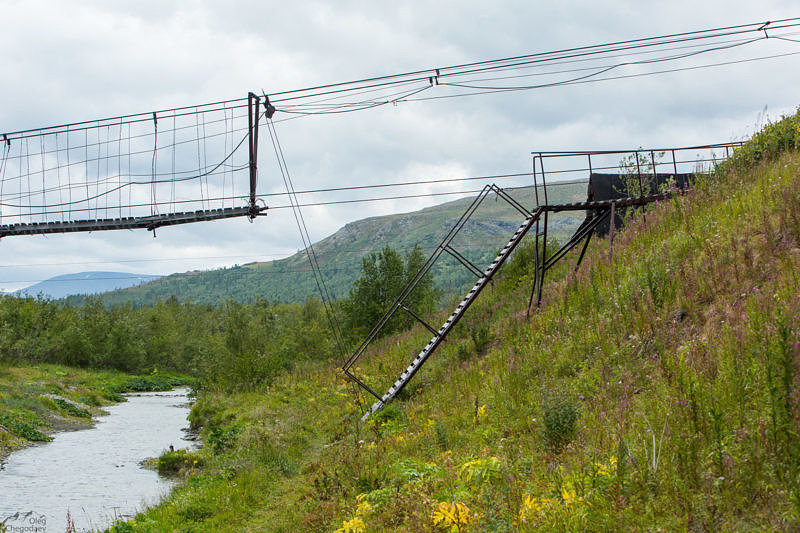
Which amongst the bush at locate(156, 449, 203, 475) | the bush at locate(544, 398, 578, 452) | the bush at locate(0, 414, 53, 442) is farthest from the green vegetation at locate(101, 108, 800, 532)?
the bush at locate(0, 414, 53, 442)

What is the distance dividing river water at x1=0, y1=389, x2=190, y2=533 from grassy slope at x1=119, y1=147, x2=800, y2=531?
7.14ft

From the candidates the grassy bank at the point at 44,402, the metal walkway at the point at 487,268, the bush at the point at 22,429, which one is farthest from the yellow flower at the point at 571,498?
the bush at the point at 22,429

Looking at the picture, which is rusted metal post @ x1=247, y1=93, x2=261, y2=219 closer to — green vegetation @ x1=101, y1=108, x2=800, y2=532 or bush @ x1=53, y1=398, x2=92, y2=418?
green vegetation @ x1=101, y1=108, x2=800, y2=532

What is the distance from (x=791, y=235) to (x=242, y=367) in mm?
25995

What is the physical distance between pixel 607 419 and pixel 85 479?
52.5 ft

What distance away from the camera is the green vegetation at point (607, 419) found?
420 cm

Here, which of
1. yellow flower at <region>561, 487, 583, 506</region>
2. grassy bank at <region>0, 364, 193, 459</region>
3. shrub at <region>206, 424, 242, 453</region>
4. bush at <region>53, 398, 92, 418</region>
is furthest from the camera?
bush at <region>53, 398, 92, 418</region>

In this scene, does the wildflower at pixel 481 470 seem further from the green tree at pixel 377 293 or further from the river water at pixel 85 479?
the green tree at pixel 377 293

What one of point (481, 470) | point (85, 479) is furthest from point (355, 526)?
point (85, 479)

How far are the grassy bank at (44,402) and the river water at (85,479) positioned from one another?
3.18ft

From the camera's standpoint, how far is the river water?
12032mm

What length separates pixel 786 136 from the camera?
11258mm

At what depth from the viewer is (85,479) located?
15797mm

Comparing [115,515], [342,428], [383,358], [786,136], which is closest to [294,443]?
[342,428]
